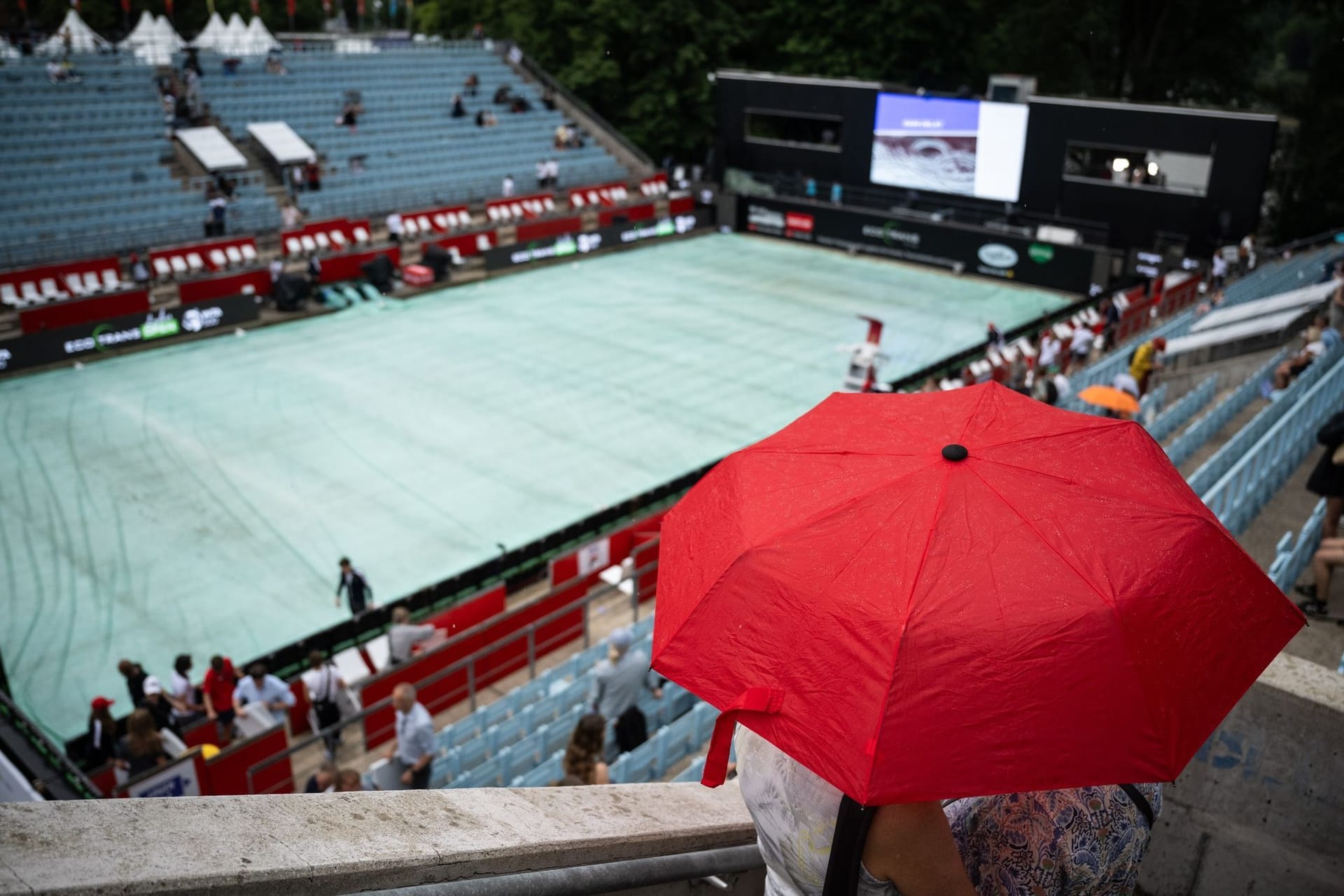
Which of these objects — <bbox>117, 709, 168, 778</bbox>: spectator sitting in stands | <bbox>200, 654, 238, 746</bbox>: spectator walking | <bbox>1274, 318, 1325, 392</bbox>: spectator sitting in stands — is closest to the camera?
<bbox>117, 709, 168, 778</bbox>: spectator sitting in stands

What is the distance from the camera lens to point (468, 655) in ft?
38.2

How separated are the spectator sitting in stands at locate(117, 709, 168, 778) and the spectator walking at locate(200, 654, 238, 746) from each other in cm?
107

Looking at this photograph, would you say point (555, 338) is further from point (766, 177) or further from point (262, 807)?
point (262, 807)

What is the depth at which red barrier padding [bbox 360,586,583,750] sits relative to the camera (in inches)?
428

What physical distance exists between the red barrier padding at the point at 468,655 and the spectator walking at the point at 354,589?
1771mm

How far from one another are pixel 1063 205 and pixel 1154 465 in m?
33.6

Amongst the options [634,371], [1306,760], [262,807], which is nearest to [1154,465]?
[1306,760]

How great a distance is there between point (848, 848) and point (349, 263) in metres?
28.2

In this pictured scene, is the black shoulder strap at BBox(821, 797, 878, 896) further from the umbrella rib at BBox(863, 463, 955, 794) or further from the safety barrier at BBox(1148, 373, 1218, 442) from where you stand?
the safety barrier at BBox(1148, 373, 1218, 442)

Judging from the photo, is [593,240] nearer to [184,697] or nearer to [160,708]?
[184,697]

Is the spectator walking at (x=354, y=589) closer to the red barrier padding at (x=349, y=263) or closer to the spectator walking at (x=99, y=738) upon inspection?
the spectator walking at (x=99, y=738)

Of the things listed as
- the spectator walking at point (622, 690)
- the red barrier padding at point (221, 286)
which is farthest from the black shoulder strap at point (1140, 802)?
the red barrier padding at point (221, 286)

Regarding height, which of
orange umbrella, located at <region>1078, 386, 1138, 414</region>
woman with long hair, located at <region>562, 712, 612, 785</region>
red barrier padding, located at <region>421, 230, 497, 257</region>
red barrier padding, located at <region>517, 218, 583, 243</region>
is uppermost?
orange umbrella, located at <region>1078, 386, 1138, 414</region>

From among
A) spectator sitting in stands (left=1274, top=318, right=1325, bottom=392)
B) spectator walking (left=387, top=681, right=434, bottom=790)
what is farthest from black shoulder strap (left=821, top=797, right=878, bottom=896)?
spectator sitting in stands (left=1274, top=318, right=1325, bottom=392)
